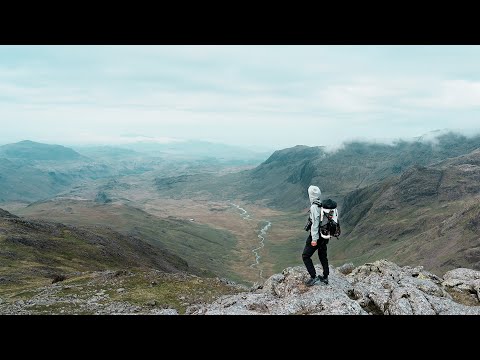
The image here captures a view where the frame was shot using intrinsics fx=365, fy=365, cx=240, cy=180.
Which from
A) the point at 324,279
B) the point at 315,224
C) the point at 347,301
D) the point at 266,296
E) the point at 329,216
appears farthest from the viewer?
the point at 266,296

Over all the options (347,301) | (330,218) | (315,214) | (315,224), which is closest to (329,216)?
(330,218)

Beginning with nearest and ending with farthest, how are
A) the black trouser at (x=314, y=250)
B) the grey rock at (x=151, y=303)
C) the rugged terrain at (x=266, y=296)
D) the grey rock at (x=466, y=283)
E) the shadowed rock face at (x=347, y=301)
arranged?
the shadowed rock face at (x=347, y=301), the black trouser at (x=314, y=250), the rugged terrain at (x=266, y=296), the grey rock at (x=466, y=283), the grey rock at (x=151, y=303)

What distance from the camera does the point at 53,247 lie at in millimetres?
76062

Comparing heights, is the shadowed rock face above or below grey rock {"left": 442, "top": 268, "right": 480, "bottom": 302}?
above

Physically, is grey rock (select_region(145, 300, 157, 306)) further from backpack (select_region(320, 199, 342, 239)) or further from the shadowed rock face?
backpack (select_region(320, 199, 342, 239))

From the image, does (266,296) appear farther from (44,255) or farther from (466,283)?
(44,255)

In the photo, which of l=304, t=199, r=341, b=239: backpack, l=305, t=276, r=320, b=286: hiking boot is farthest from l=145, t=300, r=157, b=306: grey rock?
l=304, t=199, r=341, b=239: backpack

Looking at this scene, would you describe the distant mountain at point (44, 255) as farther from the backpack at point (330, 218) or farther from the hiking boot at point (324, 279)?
the backpack at point (330, 218)

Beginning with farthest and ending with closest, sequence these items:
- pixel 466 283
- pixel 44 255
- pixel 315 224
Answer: pixel 44 255, pixel 466 283, pixel 315 224

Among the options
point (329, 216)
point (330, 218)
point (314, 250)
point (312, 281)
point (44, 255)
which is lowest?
point (44, 255)

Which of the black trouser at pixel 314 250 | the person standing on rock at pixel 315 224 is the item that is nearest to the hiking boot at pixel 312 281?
the black trouser at pixel 314 250

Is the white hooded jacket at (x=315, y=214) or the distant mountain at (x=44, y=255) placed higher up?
the white hooded jacket at (x=315, y=214)
